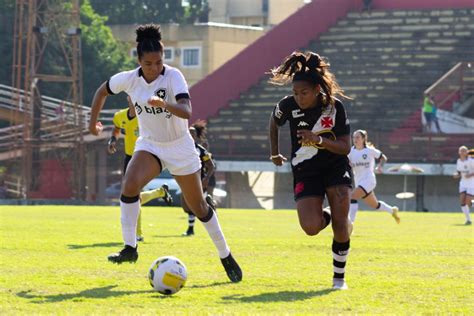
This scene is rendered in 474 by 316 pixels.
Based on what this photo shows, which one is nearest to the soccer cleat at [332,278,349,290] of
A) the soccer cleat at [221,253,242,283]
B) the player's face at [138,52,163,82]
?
the soccer cleat at [221,253,242,283]

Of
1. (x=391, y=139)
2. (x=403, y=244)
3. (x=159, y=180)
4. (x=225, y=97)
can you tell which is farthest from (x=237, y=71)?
(x=403, y=244)

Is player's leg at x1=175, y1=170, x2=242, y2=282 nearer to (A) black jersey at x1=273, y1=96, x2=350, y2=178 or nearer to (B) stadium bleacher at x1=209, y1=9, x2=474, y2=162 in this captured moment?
(A) black jersey at x1=273, y1=96, x2=350, y2=178

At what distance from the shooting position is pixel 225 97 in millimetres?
49844

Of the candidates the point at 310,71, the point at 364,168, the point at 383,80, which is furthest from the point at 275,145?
the point at 383,80

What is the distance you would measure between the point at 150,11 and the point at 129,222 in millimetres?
73767

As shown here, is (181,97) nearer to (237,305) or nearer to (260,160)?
(237,305)

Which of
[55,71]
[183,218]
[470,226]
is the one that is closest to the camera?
[470,226]

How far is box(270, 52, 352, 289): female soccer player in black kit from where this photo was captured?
10.5 m

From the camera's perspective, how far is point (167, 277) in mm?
9750

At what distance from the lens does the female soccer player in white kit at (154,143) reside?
1077cm

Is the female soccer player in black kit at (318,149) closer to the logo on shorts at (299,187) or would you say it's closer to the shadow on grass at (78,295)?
the logo on shorts at (299,187)

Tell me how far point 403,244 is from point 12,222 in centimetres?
846

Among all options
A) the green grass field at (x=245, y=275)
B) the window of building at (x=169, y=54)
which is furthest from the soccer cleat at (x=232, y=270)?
the window of building at (x=169, y=54)

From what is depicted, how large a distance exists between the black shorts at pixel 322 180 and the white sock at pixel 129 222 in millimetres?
1513
